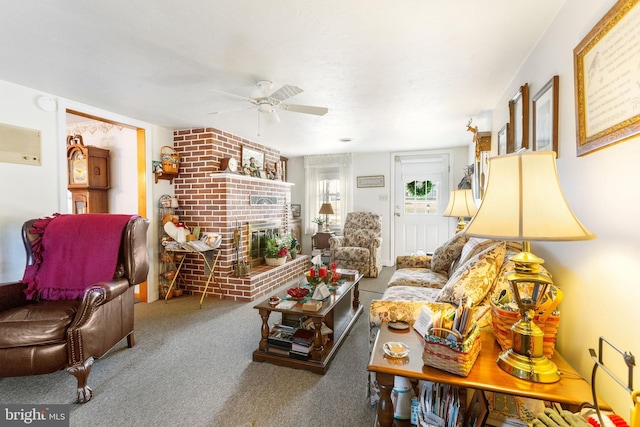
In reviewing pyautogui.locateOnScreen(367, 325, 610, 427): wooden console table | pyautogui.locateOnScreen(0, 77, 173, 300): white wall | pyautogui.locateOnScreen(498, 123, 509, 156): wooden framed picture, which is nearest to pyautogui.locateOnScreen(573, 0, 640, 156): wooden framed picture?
pyautogui.locateOnScreen(367, 325, 610, 427): wooden console table

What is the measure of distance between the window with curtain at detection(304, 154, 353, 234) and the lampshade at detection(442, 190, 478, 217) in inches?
104

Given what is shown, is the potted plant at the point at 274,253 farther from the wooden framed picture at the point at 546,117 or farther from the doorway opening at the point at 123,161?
the wooden framed picture at the point at 546,117

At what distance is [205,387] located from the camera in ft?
6.17

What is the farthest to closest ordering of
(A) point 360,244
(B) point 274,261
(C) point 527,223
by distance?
(A) point 360,244 → (B) point 274,261 → (C) point 527,223

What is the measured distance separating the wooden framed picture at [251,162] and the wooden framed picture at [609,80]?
12.0 feet

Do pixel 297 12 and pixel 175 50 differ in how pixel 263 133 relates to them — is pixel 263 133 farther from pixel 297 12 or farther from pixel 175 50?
pixel 297 12

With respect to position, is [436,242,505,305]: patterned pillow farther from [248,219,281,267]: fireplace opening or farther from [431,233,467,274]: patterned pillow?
[248,219,281,267]: fireplace opening

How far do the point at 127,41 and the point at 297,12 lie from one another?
3.47ft

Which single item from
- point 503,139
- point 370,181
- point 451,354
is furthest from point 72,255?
point 370,181

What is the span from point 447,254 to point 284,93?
2.13 m

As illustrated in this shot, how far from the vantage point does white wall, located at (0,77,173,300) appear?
92.6 inches

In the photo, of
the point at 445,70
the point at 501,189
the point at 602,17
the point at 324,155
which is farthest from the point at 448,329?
the point at 324,155

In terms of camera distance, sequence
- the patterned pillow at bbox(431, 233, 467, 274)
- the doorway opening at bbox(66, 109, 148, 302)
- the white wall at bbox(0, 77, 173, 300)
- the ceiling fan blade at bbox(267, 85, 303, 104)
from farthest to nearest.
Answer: the doorway opening at bbox(66, 109, 148, 302) < the patterned pillow at bbox(431, 233, 467, 274) < the white wall at bbox(0, 77, 173, 300) < the ceiling fan blade at bbox(267, 85, 303, 104)

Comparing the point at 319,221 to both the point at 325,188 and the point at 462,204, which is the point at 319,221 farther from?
the point at 462,204
